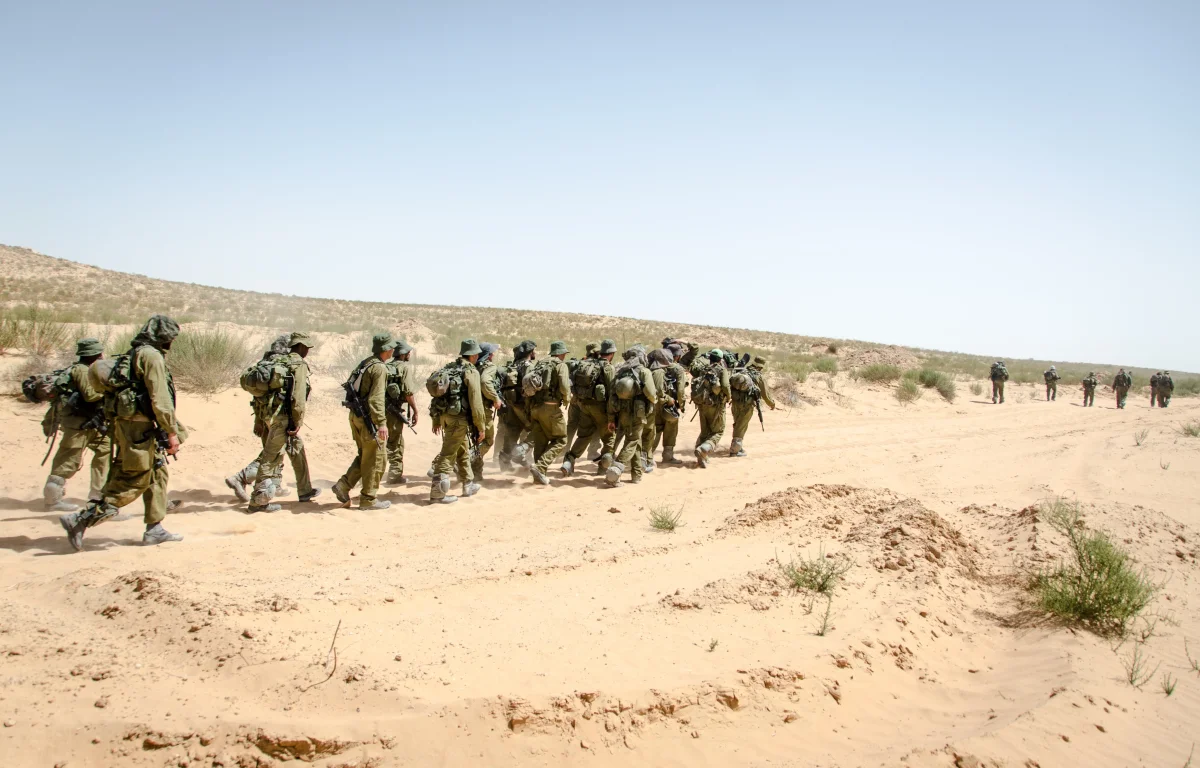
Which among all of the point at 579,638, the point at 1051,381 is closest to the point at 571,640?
the point at 579,638

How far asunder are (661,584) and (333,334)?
60.3 ft

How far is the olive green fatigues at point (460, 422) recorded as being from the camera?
8.63 meters

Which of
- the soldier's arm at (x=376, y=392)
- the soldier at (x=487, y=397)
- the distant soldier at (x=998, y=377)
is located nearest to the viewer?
the soldier's arm at (x=376, y=392)

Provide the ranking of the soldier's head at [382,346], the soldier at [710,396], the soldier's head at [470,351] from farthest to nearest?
the soldier at [710,396], the soldier's head at [470,351], the soldier's head at [382,346]

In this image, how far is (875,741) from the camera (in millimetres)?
3979

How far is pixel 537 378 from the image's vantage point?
9812 mm

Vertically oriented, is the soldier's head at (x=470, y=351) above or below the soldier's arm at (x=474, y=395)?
above

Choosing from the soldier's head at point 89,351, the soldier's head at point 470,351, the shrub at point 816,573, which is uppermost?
the soldier's head at point 470,351

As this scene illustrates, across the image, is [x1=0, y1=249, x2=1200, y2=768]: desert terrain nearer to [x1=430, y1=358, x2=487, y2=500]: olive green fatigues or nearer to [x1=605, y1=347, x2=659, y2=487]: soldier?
[x1=430, y1=358, x2=487, y2=500]: olive green fatigues

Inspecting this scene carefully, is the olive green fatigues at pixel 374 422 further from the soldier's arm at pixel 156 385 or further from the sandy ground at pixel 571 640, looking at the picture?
the soldier's arm at pixel 156 385

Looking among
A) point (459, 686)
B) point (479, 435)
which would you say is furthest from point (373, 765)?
point (479, 435)

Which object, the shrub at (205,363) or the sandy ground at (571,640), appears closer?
the sandy ground at (571,640)

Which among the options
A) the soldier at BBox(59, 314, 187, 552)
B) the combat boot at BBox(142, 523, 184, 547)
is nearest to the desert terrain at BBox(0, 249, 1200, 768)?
the combat boot at BBox(142, 523, 184, 547)

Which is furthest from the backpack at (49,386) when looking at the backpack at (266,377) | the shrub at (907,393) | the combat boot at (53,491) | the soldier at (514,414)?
the shrub at (907,393)
